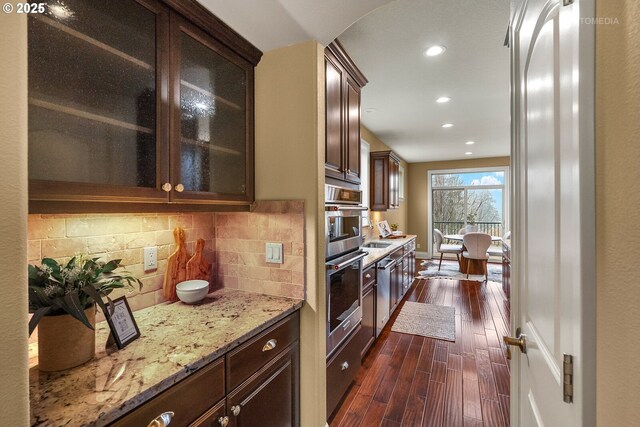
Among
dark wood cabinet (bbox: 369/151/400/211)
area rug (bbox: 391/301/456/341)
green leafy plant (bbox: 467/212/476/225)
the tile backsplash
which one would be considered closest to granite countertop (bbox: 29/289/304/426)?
the tile backsplash

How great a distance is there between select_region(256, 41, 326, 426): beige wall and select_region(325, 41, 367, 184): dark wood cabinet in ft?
0.69

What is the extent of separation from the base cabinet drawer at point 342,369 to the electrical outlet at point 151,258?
1.19 metres

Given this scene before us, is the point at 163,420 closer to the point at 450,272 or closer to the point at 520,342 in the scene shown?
the point at 520,342

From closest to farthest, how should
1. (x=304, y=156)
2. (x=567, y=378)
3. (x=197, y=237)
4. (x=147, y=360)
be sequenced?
(x=567, y=378) < (x=147, y=360) < (x=304, y=156) < (x=197, y=237)

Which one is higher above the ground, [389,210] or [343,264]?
[389,210]

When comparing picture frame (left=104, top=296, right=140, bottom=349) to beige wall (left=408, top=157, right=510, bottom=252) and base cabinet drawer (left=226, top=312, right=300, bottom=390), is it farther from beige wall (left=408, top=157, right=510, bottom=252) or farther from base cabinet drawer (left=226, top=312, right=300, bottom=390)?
beige wall (left=408, top=157, right=510, bottom=252)

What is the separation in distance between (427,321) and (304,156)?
289 centimetres

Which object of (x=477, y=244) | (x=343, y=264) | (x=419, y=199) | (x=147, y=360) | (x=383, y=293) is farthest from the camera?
(x=419, y=199)

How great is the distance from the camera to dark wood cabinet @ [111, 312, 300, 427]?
0.89m

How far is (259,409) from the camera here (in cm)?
123

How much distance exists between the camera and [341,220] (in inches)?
75.6

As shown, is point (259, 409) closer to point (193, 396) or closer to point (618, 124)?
point (193, 396)

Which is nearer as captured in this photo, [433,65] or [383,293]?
[433,65]

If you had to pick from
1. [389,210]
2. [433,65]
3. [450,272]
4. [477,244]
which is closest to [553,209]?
[433,65]
